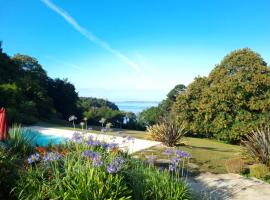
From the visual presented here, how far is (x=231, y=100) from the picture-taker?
21.6m

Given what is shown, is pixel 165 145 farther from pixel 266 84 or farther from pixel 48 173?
pixel 266 84

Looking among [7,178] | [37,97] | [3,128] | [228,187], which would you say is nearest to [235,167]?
[228,187]

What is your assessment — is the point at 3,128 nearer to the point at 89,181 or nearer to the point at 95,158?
the point at 95,158

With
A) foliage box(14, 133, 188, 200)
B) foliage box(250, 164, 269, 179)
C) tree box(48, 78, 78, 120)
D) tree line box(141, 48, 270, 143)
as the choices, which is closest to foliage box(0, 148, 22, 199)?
foliage box(14, 133, 188, 200)

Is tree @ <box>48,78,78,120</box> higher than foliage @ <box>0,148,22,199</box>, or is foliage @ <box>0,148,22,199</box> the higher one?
tree @ <box>48,78,78,120</box>

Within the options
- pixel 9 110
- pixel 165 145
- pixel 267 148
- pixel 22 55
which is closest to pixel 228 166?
pixel 267 148

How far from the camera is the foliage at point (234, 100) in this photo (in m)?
21.2

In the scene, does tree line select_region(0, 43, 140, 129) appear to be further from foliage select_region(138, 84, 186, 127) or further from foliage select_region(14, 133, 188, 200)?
foliage select_region(14, 133, 188, 200)

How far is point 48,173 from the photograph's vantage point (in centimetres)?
600

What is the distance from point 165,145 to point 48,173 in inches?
331

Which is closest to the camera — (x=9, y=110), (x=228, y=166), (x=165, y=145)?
(x=228, y=166)

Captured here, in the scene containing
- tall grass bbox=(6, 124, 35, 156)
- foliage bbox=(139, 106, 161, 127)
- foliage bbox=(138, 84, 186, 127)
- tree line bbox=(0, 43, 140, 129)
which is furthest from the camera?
foliage bbox=(138, 84, 186, 127)

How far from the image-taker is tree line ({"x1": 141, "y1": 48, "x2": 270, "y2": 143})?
21266 millimetres

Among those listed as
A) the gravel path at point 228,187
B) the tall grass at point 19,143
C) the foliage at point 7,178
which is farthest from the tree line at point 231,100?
the foliage at point 7,178
